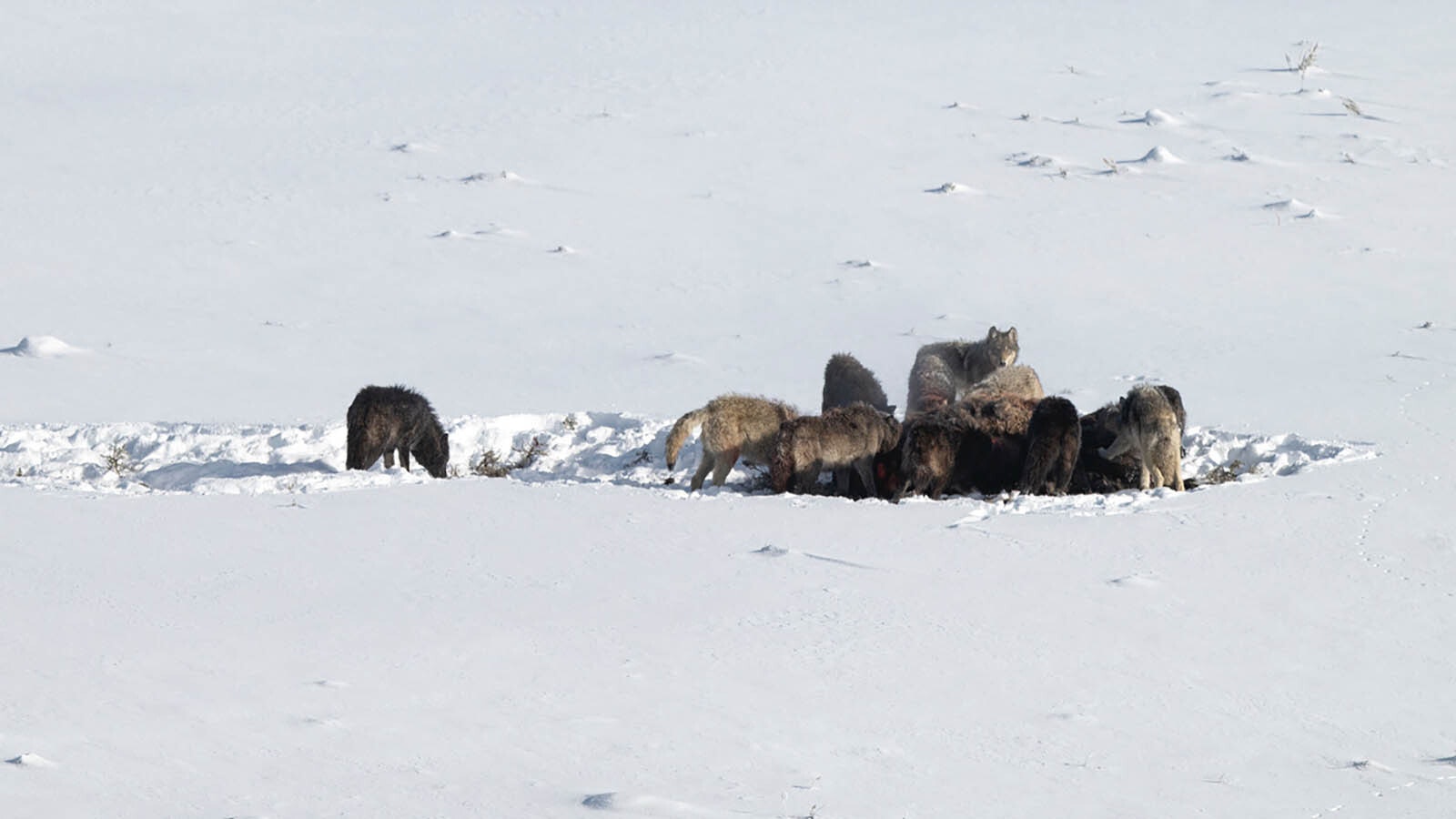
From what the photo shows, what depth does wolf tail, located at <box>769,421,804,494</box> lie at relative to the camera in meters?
11.6

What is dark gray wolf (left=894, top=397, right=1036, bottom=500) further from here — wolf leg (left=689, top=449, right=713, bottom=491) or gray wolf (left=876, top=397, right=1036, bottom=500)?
wolf leg (left=689, top=449, right=713, bottom=491)

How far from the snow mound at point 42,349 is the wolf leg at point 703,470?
245 inches

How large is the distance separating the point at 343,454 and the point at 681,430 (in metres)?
2.45

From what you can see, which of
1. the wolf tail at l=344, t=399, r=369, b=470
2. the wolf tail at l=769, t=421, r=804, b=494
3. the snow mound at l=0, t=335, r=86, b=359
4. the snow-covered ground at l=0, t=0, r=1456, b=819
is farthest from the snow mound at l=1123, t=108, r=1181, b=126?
the wolf tail at l=344, t=399, r=369, b=470

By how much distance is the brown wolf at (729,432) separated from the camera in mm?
11766

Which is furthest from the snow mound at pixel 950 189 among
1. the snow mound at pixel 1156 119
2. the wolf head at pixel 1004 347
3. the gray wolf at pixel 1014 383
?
the gray wolf at pixel 1014 383

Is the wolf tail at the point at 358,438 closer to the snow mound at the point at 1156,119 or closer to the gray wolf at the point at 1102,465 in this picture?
the gray wolf at the point at 1102,465

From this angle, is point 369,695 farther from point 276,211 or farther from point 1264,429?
point 276,211

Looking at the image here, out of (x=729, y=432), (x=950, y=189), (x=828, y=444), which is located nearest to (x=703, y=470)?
(x=729, y=432)

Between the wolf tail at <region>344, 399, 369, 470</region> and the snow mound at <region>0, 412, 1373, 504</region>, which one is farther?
the wolf tail at <region>344, 399, 369, 470</region>

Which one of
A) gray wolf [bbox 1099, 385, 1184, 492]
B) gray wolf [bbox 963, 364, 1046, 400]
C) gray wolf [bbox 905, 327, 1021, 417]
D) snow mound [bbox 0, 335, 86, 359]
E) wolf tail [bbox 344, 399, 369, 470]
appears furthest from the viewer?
snow mound [bbox 0, 335, 86, 359]

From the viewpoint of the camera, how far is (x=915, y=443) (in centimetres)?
1150

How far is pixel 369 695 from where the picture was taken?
7445mm

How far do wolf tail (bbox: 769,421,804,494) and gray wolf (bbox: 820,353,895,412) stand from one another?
6.19ft
